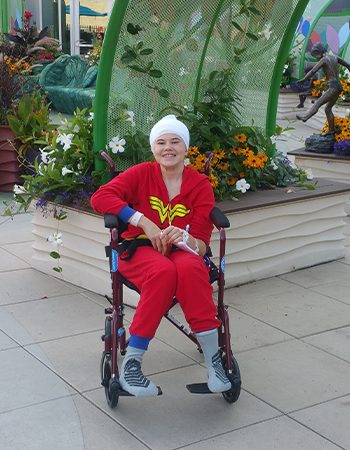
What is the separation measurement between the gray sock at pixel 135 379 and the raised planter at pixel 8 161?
424cm

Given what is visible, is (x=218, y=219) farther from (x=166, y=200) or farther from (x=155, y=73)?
(x=155, y=73)

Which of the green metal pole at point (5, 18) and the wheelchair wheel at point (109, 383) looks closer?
the wheelchair wheel at point (109, 383)

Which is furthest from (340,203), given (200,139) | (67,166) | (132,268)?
(132,268)

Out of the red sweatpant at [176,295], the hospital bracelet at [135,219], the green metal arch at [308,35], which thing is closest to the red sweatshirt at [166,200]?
the hospital bracelet at [135,219]

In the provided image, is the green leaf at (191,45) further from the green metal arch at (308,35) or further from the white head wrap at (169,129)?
the green metal arch at (308,35)

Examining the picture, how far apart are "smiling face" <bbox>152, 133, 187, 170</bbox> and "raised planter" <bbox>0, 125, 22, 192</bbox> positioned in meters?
3.72

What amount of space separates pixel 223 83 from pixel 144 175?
1.96 m

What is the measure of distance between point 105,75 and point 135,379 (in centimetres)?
214

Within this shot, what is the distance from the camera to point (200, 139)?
437 centimetres

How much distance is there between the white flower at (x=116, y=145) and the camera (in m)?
3.86

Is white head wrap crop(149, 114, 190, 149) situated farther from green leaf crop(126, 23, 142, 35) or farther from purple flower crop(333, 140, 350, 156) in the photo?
purple flower crop(333, 140, 350, 156)

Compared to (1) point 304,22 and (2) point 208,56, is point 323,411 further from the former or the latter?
(1) point 304,22

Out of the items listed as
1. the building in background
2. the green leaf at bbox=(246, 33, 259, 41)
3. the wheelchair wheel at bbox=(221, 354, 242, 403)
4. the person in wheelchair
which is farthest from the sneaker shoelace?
the building in background

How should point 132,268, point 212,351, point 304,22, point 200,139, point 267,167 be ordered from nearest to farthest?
point 212,351
point 132,268
point 200,139
point 267,167
point 304,22
